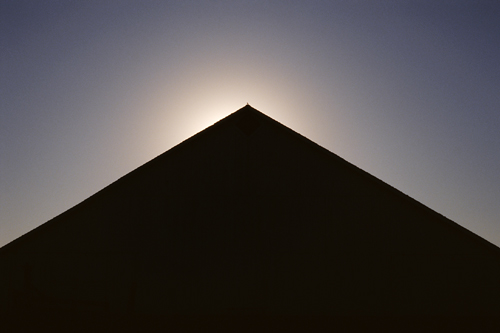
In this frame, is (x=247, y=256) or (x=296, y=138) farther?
(x=296, y=138)

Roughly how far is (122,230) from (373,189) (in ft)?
24.8

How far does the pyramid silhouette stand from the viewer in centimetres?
1114

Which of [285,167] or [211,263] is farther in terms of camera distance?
[285,167]

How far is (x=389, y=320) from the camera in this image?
A: 11.1 m

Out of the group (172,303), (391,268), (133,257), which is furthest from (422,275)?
(133,257)

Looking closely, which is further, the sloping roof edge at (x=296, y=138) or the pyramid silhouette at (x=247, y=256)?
the sloping roof edge at (x=296, y=138)

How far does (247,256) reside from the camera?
11562mm

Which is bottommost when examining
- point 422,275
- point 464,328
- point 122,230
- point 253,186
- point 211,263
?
point 464,328

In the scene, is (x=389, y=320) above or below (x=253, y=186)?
below

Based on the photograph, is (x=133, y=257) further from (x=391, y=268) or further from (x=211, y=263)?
(x=391, y=268)

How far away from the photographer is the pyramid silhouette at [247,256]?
11.1 metres

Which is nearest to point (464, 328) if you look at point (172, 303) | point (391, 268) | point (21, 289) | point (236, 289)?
point (391, 268)

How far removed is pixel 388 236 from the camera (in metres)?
11.6

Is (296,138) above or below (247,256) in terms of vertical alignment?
above
